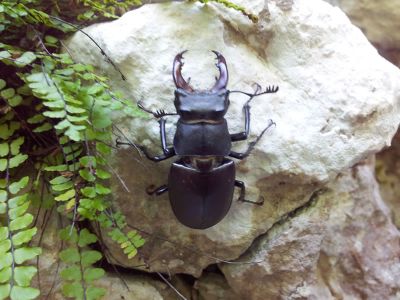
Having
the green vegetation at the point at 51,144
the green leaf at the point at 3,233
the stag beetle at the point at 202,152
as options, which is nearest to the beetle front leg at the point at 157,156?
the stag beetle at the point at 202,152

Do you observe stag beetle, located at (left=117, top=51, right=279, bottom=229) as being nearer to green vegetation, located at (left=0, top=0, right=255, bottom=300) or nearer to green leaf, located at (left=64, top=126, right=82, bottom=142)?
green vegetation, located at (left=0, top=0, right=255, bottom=300)

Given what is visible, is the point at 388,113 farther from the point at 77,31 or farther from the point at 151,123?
the point at 77,31

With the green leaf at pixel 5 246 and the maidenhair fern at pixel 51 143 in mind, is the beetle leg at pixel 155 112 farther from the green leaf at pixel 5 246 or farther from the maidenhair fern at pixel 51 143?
the green leaf at pixel 5 246

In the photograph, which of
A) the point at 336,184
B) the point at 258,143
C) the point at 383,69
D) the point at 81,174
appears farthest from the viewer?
the point at 336,184

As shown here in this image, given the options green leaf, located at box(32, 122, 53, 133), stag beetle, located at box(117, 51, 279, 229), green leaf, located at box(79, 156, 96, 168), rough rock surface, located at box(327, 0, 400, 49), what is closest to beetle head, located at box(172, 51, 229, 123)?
stag beetle, located at box(117, 51, 279, 229)

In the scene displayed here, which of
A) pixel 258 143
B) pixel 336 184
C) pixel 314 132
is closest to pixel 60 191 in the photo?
pixel 258 143

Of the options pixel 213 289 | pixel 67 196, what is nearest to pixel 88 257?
pixel 67 196
